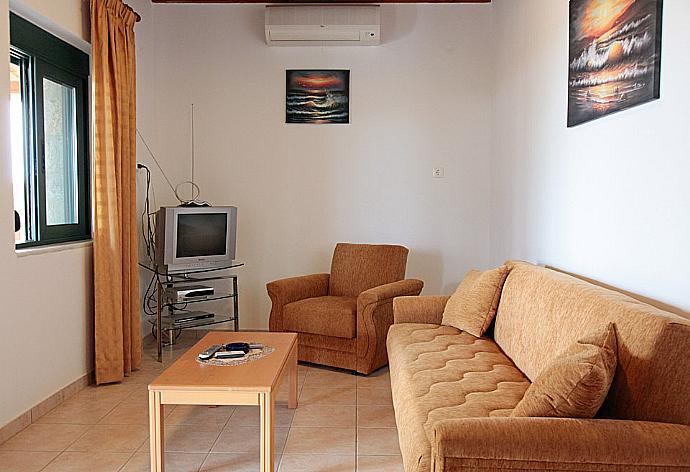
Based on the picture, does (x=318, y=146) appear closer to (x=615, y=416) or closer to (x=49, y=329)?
(x=49, y=329)

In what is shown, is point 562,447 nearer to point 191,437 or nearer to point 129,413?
point 191,437

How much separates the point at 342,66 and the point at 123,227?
2210mm

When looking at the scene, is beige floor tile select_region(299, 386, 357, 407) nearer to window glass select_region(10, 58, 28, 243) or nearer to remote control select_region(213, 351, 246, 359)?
remote control select_region(213, 351, 246, 359)

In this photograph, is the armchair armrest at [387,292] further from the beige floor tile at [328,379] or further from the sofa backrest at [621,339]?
the sofa backrest at [621,339]

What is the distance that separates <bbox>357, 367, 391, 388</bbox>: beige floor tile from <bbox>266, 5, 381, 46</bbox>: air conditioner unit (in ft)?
8.31

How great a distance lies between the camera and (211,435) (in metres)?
3.30

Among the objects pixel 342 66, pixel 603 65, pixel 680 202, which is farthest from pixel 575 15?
pixel 342 66

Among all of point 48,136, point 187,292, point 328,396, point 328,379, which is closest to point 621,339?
point 328,396

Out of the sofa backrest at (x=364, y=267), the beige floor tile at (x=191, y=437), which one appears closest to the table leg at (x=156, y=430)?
the beige floor tile at (x=191, y=437)

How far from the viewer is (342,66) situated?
18.1ft

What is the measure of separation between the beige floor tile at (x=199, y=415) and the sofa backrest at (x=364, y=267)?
1599mm

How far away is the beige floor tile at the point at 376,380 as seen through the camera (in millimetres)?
4199

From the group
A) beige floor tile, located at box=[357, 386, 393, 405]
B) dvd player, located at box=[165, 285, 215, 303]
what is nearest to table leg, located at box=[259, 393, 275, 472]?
beige floor tile, located at box=[357, 386, 393, 405]

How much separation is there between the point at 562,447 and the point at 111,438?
2.22m
